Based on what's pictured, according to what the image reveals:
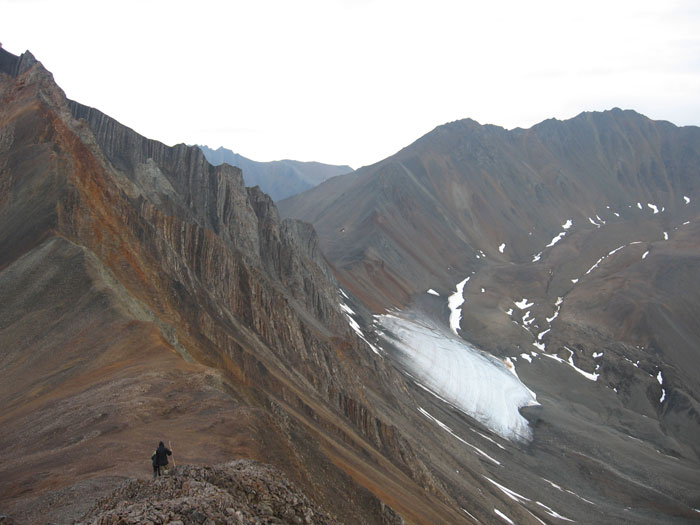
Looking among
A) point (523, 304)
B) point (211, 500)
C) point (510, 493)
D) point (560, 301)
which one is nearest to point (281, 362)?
point (510, 493)

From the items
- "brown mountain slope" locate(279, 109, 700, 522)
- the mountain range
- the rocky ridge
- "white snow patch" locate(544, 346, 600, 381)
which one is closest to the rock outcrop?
the mountain range

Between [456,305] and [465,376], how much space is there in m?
42.3

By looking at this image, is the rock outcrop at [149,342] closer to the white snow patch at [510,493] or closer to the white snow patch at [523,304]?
the white snow patch at [510,493]

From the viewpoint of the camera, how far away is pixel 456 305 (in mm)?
128375

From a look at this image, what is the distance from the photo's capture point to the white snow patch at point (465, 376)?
7781 cm

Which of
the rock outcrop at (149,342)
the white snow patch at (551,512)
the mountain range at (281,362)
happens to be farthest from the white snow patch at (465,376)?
the rock outcrop at (149,342)

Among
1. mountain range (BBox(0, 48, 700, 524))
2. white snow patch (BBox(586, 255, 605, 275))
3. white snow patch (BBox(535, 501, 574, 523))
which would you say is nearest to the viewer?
mountain range (BBox(0, 48, 700, 524))

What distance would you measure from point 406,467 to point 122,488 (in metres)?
30.1

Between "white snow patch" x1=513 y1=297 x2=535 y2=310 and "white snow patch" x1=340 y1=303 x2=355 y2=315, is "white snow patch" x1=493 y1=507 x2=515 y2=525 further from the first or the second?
"white snow patch" x1=513 y1=297 x2=535 y2=310

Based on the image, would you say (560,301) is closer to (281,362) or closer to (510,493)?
(510,493)

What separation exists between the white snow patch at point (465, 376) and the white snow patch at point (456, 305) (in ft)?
48.2

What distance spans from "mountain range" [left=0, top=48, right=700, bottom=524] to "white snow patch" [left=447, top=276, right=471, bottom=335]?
1.75 feet

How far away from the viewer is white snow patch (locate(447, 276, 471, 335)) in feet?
388

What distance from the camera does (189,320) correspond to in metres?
30.3
